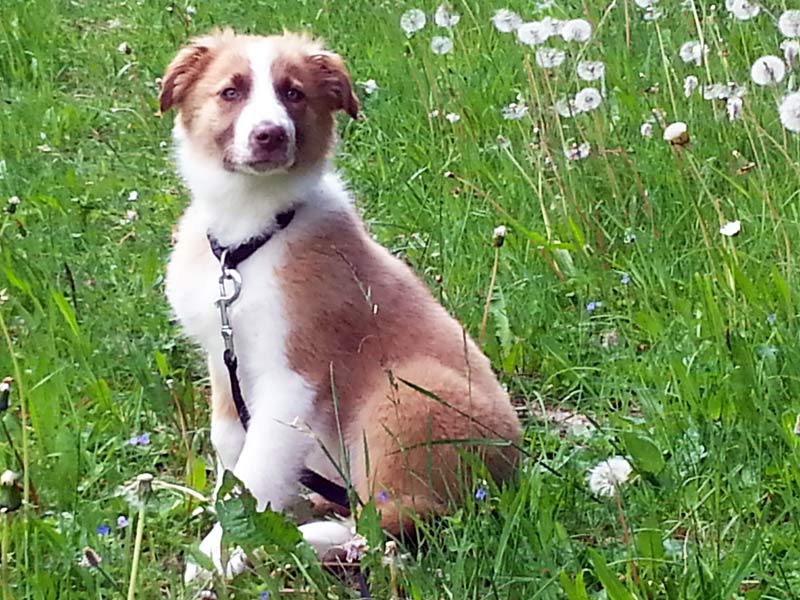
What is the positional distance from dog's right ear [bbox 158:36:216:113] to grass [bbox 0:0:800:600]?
0.76 metres

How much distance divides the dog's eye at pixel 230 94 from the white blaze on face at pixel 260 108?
0.12 feet

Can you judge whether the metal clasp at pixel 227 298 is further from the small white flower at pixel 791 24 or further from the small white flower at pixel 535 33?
the small white flower at pixel 791 24

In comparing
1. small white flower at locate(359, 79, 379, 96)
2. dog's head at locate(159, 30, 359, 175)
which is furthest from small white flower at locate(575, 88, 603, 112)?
small white flower at locate(359, 79, 379, 96)

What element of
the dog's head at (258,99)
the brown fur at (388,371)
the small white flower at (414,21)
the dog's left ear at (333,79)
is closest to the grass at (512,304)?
the brown fur at (388,371)

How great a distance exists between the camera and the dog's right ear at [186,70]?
10.1 feet

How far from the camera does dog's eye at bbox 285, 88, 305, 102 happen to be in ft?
9.83

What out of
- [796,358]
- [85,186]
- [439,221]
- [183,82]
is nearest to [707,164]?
[439,221]

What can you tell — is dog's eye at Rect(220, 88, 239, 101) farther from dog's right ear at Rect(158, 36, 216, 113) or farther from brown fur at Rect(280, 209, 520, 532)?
brown fur at Rect(280, 209, 520, 532)

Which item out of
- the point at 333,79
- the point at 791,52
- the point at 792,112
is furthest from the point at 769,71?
the point at 333,79

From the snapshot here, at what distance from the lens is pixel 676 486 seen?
268 cm

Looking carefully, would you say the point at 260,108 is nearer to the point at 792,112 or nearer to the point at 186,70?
the point at 186,70

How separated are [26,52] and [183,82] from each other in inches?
128

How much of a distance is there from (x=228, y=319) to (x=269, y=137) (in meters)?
0.44

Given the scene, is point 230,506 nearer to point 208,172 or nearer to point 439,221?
point 208,172
